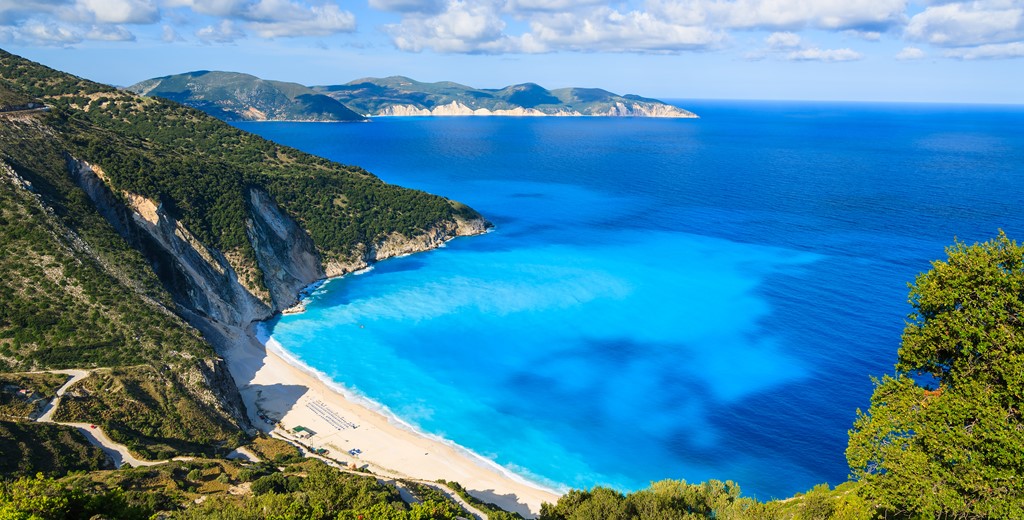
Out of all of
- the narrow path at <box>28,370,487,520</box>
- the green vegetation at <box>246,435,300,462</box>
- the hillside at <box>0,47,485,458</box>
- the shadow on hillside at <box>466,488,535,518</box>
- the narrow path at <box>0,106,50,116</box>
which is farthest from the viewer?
the narrow path at <box>0,106,50,116</box>

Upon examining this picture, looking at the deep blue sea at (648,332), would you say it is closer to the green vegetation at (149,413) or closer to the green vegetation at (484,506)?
the green vegetation at (484,506)

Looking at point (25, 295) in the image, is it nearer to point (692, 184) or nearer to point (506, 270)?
point (506, 270)

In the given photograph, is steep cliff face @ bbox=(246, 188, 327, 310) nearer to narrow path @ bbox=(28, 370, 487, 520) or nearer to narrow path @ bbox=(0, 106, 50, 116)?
narrow path @ bbox=(0, 106, 50, 116)

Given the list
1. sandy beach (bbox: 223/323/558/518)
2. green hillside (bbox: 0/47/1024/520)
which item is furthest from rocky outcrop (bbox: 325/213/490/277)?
sandy beach (bbox: 223/323/558/518)

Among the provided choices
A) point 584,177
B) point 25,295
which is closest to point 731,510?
point 25,295

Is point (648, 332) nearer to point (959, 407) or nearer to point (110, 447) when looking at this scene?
point (959, 407)

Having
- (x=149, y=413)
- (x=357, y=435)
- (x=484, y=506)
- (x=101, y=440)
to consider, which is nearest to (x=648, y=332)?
(x=357, y=435)
